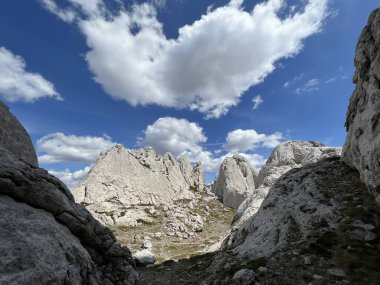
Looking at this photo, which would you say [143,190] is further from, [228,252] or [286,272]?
[286,272]

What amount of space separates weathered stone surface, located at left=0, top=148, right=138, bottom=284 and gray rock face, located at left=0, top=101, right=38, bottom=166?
1193cm

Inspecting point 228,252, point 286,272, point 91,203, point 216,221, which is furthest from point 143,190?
point 286,272

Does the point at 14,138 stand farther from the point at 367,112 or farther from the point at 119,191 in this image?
the point at 119,191

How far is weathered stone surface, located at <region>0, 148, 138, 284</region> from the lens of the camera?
15556 mm

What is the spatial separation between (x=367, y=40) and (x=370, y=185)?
24.0 meters

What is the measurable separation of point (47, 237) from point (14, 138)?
19794 millimetres

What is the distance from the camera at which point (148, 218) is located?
136250 mm

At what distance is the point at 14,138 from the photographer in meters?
32.9

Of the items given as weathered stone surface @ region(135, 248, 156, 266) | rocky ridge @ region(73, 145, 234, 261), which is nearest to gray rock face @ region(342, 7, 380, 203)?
weathered stone surface @ region(135, 248, 156, 266)

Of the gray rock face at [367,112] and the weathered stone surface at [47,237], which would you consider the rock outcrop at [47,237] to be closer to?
the weathered stone surface at [47,237]

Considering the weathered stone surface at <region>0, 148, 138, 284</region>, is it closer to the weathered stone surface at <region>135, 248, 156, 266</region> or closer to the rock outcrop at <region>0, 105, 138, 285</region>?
the rock outcrop at <region>0, 105, 138, 285</region>

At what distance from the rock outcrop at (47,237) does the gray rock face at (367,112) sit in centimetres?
2887

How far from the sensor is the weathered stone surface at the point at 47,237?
15.6m

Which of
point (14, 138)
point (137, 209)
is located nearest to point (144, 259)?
point (14, 138)
